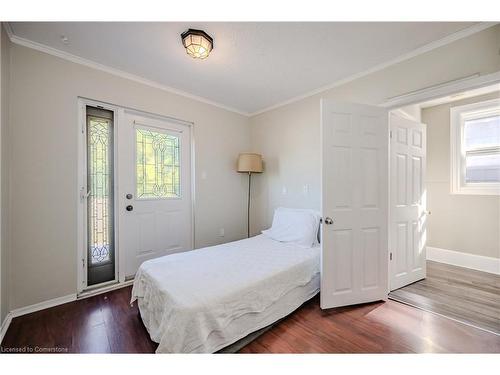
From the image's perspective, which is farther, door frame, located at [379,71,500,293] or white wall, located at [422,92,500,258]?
white wall, located at [422,92,500,258]

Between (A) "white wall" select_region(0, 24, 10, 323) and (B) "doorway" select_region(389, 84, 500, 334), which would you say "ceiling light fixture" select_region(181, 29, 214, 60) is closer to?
(A) "white wall" select_region(0, 24, 10, 323)

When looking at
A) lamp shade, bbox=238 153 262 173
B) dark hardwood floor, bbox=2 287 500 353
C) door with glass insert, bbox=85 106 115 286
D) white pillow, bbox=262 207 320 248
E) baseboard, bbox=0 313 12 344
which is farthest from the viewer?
lamp shade, bbox=238 153 262 173

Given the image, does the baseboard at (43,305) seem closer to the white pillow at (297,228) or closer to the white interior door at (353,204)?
the white pillow at (297,228)

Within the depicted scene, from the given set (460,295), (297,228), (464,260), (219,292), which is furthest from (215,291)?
(464,260)

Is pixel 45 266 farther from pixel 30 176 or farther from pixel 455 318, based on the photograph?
pixel 455 318

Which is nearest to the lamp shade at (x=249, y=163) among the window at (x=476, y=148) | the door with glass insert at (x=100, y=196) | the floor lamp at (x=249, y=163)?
the floor lamp at (x=249, y=163)

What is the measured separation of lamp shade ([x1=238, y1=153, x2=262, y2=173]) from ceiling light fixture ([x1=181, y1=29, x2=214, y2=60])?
1.75 m

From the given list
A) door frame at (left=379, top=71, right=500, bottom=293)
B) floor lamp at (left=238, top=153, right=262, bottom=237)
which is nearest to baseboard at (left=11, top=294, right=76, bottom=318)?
floor lamp at (left=238, top=153, right=262, bottom=237)

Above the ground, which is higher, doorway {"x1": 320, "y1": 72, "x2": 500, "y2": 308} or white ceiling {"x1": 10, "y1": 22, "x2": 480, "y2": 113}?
white ceiling {"x1": 10, "y1": 22, "x2": 480, "y2": 113}

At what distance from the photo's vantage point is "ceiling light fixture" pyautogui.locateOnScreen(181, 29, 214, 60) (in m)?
1.74

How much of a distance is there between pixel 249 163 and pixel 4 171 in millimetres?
2658

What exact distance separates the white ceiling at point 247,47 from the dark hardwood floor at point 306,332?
8.31 feet

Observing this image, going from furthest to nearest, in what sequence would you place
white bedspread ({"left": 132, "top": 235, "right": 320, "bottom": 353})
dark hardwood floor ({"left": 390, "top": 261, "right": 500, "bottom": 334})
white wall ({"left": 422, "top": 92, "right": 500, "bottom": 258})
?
white wall ({"left": 422, "top": 92, "right": 500, "bottom": 258}) < dark hardwood floor ({"left": 390, "top": 261, "right": 500, "bottom": 334}) < white bedspread ({"left": 132, "top": 235, "right": 320, "bottom": 353})
